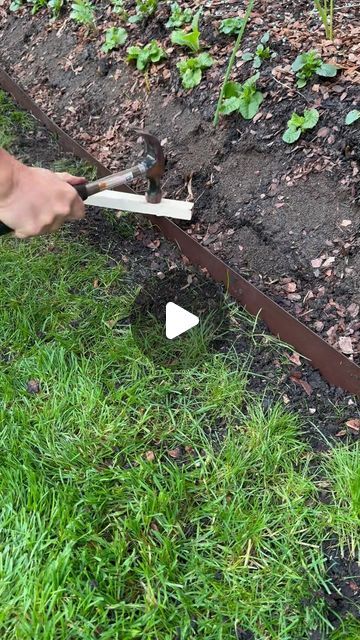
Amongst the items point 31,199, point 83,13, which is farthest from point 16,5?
point 31,199

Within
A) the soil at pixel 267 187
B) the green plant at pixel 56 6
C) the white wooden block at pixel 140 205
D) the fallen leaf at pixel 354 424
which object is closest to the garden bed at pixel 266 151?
the soil at pixel 267 187

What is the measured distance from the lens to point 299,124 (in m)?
2.50

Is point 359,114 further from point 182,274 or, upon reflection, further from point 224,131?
point 182,274

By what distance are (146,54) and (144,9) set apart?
36 cm

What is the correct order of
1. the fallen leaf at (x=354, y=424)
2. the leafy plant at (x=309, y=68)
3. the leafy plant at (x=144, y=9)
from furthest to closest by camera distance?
the leafy plant at (x=144, y=9) → the leafy plant at (x=309, y=68) → the fallen leaf at (x=354, y=424)

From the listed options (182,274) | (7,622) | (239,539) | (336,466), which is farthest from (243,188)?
(7,622)

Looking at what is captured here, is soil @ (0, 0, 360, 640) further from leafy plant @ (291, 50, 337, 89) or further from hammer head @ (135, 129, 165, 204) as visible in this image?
hammer head @ (135, 129, 165, 204)

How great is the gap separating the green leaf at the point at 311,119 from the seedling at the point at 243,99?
0.89ft

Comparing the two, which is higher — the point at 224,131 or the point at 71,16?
the point at 71,16

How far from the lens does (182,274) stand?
2.52m

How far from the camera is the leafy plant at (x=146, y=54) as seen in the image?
3.14 metres

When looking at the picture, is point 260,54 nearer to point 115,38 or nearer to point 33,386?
point 115,38

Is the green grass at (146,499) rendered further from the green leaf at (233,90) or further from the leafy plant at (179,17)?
the leafy plant at (179,17)

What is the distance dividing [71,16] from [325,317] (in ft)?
9.12
